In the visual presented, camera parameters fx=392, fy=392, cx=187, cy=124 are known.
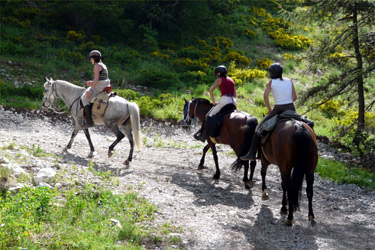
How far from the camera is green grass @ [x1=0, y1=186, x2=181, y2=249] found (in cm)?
555

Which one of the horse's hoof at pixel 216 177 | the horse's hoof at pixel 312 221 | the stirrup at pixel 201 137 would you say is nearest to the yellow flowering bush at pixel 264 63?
the stirrup at pixel 201 137

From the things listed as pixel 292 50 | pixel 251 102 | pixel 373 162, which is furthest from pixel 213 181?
pixel 292 50

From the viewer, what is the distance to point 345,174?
11.9 metres

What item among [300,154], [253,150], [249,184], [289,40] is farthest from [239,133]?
[289,40]

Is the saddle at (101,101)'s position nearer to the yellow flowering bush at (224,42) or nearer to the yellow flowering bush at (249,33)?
the yellow flowering bush at (224,42)

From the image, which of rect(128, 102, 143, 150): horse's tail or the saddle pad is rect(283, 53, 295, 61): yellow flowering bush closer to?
rect(128, 102, 143, 150): horse's tail

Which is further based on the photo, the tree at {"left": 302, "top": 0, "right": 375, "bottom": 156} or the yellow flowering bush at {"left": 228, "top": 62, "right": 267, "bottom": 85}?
the yellow flowering bush at {"left": 228, "top": 62, "right": 267, "bottom": 85}

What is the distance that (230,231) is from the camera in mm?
7078

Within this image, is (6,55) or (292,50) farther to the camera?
(292,50)

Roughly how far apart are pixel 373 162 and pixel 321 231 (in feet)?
21.7

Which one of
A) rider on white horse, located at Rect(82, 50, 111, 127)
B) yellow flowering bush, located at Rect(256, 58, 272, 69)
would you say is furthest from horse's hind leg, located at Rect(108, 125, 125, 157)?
yellow flowering bush, located at Rect(256, 58, 272, 69)

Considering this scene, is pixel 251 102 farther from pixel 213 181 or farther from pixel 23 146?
pixel 23 146

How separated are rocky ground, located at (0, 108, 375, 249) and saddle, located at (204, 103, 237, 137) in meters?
Answer: 1.33

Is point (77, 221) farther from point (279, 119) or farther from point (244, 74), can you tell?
point (244, 74)
